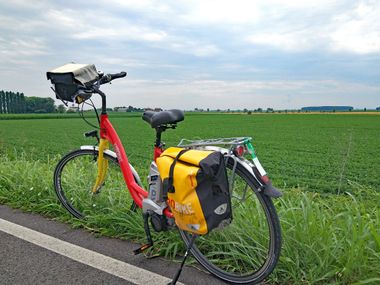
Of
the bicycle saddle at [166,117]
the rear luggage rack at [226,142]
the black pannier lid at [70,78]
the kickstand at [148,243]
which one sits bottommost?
the kickstand at [148,243]

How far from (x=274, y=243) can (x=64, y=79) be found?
215 cm

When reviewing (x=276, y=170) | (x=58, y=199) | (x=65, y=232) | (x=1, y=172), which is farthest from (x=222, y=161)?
(x=276, y=170)

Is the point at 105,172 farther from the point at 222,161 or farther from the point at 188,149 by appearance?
the point at 222,161

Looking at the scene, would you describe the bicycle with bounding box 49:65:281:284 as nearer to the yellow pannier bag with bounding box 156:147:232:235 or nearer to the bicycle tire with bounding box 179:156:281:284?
the bicycle tire with bounding box 179:156:281:284

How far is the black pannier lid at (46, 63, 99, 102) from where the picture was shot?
2.77 metres

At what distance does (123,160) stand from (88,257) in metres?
0.88

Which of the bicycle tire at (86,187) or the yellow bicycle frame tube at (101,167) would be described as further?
the bicycle tire at (86,187)

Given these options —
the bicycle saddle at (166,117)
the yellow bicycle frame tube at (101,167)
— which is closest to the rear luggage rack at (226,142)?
the bicycle saddle at (166,117)

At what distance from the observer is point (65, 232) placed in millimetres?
3076

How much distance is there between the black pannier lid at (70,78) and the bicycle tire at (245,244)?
154 cm

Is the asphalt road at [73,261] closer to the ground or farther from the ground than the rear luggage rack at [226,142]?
closer to the ground

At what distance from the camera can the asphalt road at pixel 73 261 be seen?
2.28 metres

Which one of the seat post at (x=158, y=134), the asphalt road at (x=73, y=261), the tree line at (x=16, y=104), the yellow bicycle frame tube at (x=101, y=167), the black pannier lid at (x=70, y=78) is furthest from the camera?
the tree line at (x=16, y=104)

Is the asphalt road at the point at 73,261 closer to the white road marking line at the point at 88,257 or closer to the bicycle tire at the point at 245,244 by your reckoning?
the white road marking line at the point at 88,257
